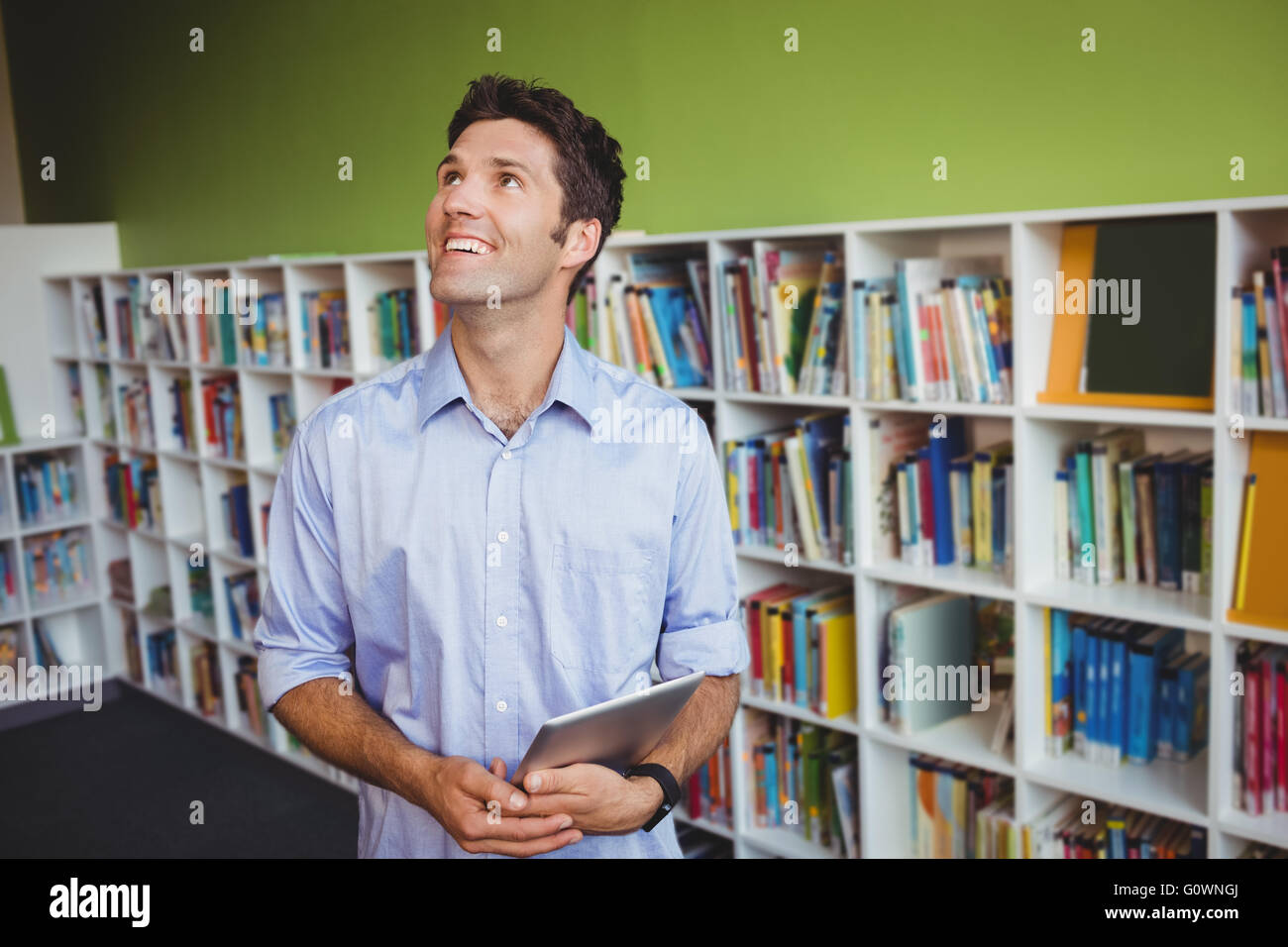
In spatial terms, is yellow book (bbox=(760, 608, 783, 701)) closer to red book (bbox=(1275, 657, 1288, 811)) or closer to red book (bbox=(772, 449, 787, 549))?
red book (bbox=(772, 449, 787, 549))

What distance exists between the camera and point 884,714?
2.83m

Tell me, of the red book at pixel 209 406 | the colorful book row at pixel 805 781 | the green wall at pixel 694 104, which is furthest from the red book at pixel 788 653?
the red book at pixel 209 406

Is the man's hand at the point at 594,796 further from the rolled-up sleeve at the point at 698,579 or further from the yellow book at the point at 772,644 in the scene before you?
the yellow book at the point at 772,644

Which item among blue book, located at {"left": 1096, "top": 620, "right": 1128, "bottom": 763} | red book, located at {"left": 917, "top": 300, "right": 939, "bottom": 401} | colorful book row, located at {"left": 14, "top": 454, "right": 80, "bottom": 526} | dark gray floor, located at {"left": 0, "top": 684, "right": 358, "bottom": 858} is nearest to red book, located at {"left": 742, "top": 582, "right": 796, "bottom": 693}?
red book, located at {"left": 917, "top": 300, "right": 939, "bottom": 401}

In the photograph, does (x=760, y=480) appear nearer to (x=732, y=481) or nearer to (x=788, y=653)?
(x=732, y=481)

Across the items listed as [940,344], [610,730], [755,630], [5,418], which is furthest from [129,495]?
[610,730]

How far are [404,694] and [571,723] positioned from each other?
363mm

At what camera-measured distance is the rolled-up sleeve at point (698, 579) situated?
1616mm

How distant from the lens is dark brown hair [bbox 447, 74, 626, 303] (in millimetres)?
1632

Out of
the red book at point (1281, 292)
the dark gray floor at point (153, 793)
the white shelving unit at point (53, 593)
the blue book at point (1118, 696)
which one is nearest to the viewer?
the red book at point (1281, 292)

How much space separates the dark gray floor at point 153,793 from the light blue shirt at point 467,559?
2.47 m

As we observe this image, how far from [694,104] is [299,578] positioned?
222 cm

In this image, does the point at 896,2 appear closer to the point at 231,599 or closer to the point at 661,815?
the point at 661,815

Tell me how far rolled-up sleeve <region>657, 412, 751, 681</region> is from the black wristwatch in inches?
6.6
